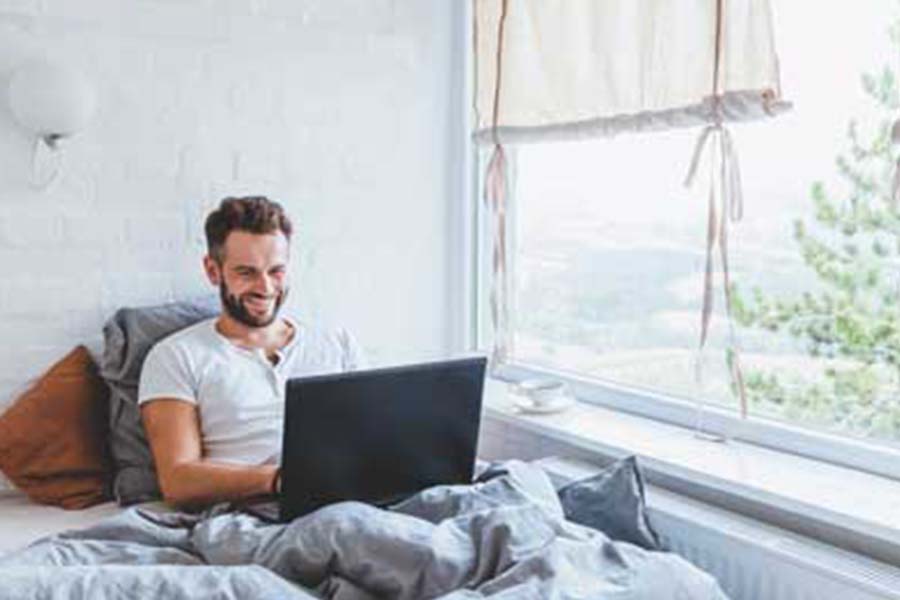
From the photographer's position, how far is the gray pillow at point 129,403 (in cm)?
211

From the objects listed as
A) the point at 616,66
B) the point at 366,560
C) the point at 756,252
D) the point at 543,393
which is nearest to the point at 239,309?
the point at 543,393

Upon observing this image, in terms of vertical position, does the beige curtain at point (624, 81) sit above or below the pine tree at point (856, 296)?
above

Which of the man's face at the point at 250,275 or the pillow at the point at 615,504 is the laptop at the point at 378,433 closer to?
the pillow at the point at 615,504

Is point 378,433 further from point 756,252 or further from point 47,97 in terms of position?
point 47,97

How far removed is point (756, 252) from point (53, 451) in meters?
1.60

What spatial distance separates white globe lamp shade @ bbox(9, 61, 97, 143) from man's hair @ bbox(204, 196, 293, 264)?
0.40 m

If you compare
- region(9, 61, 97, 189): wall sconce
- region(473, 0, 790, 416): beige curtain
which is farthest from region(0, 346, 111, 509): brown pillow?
region(473, 0, 790, 416): beige curtain

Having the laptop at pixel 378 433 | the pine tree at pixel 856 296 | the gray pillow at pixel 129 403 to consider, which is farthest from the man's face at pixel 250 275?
the pine tree at pixel 856 296

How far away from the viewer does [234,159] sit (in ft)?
8.13

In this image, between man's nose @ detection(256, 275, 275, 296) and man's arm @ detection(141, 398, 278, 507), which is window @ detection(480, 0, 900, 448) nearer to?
man's nose @ detection(256, 275, 275, 296)

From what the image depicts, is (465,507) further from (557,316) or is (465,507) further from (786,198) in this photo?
(557,316)

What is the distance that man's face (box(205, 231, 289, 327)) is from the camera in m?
2.10

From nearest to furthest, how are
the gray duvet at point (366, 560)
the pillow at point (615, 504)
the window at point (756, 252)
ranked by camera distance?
the gray duvet at point (366, 560) → the pillow at point (615, 504) → the window at point (756, 252)

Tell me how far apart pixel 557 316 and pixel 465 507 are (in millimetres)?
1142
